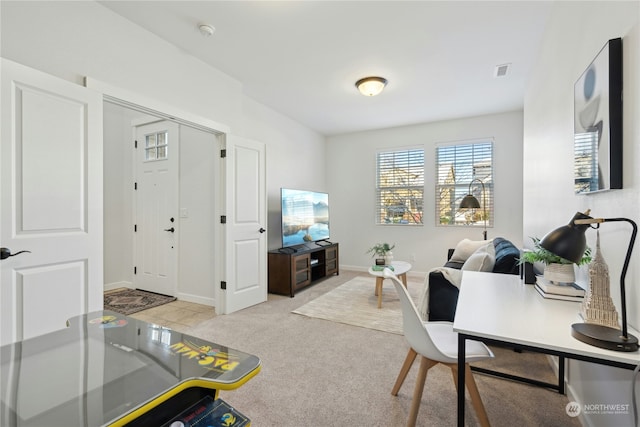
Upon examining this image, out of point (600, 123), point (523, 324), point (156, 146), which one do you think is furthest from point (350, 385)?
point (156, 146)

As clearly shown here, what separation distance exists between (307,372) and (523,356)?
1.71 m

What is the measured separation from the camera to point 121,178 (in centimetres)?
454

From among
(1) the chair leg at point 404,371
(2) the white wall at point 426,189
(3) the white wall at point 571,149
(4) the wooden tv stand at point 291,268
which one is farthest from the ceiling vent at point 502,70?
(4) the wooden tv stand at point 291,268

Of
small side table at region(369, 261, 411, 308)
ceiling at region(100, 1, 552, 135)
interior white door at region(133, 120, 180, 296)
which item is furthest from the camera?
interior white door at region(133, 120, 180, 296)

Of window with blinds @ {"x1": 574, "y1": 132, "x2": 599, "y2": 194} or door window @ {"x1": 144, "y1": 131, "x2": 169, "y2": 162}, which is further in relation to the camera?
door window @ {"x1": 144, "y1": 131, "x2": 169, "y2": 162}

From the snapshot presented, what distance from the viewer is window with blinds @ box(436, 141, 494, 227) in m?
4.75

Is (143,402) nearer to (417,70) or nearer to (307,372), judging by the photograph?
(307,372)

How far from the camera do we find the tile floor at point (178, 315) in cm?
306

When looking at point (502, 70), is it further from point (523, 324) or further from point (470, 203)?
point (523, 324)

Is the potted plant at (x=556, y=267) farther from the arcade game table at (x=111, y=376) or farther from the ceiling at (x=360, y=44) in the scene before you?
the ceiling at (x=360, y=44)

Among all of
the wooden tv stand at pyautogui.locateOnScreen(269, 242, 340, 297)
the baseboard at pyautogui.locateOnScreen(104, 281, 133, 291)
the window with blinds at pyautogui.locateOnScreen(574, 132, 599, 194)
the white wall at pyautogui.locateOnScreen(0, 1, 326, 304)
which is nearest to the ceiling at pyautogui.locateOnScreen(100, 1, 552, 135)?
the white wall at pyautogui.locateOnScreen(0, 1, 326, 304)

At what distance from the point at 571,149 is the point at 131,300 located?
468 centimetres

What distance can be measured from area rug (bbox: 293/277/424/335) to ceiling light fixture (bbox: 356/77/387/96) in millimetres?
2261

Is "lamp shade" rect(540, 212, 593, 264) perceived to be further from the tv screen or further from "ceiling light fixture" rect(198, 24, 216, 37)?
the tv screen
